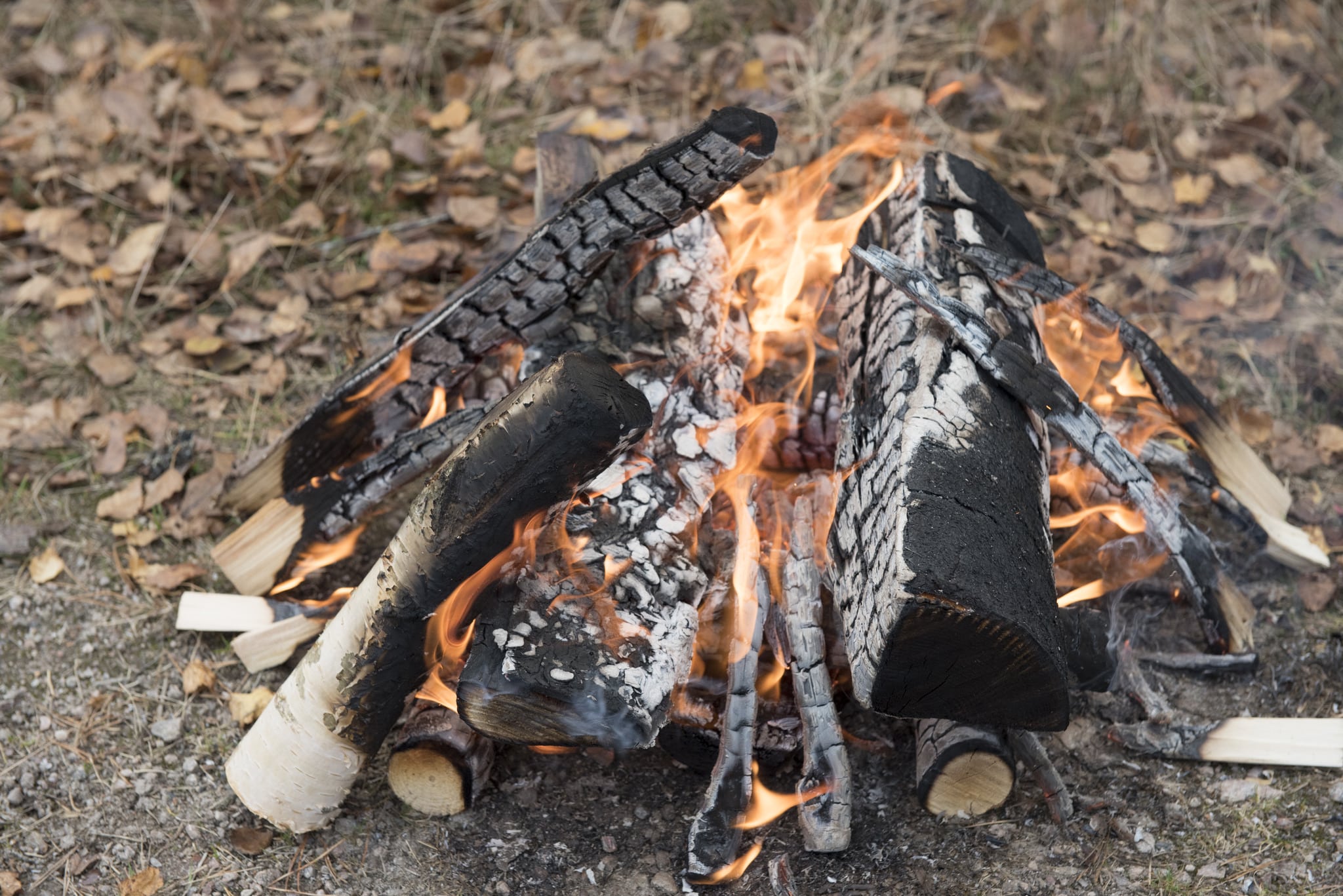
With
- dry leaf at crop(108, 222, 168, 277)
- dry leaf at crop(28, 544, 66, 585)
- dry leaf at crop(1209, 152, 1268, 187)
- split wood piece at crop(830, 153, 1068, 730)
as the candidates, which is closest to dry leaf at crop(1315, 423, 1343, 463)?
dry leaf at crop(1209, 152, 1268, 187)

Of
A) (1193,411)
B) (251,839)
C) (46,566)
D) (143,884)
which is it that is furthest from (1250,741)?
(46,566)

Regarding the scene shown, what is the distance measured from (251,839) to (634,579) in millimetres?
1093

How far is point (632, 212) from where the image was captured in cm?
254

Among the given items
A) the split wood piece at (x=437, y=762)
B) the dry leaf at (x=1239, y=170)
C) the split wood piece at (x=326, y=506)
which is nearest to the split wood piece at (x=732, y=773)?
the split wood piece at (x=437, y=762)

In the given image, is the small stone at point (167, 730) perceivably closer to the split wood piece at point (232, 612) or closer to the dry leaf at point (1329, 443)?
the split wood piece at point (232, 612)

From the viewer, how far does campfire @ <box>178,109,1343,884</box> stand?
6.65 feet

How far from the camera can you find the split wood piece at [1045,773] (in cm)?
235

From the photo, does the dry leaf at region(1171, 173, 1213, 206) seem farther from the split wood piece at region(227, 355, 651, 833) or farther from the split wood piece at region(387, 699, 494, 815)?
the split wood piece at region(387, 699, 494, 815)

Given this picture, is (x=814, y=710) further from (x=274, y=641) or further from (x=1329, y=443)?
(x=1329, y=443)

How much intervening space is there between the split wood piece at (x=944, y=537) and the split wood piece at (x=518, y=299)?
53 cm

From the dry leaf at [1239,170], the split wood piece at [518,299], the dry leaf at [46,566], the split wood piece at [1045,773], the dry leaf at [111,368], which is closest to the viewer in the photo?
the split wood piece at [1045,773]

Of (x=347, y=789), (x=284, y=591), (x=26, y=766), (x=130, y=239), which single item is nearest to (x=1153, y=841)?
(x=347, y=789)

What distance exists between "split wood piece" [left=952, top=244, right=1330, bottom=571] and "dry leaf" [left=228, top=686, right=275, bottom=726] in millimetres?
2075

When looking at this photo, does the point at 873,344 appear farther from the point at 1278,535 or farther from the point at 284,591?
the point at 284,591
